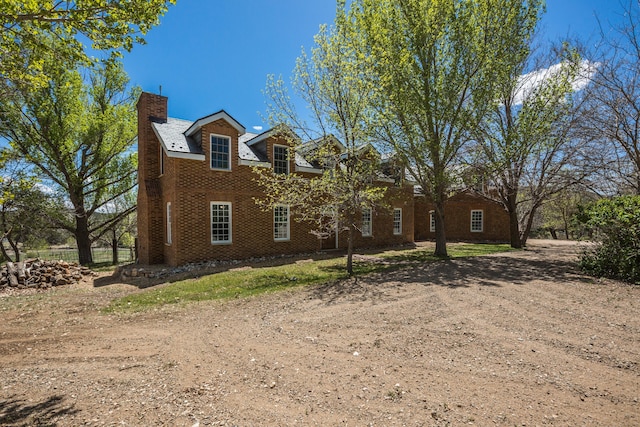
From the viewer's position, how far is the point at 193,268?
1317 centimetres

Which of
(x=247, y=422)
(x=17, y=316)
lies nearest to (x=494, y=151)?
(x=247, y=422)

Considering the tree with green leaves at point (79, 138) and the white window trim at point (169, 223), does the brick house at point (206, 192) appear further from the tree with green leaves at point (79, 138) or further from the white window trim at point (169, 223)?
the tree with green leaves at point (79, 138)

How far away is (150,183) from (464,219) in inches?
959

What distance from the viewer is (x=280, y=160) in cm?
1611

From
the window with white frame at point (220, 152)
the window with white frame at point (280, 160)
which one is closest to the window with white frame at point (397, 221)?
the window with white frame at point (280, 160)

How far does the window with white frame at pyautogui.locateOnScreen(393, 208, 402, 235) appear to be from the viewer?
22.0 meters

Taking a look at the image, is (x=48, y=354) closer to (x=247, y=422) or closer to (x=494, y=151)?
(x=247, y=422)

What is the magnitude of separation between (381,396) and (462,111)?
12.9m

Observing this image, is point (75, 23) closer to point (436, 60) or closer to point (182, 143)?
point (182, 143)

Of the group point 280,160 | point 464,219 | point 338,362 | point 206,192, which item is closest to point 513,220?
point 464,219

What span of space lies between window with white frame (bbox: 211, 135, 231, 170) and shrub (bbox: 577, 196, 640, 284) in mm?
13831

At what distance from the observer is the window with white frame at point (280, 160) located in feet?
52.5

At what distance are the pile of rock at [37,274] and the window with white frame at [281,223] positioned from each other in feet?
27.7

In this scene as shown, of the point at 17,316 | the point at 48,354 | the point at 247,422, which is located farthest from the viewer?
the point at 17,316
